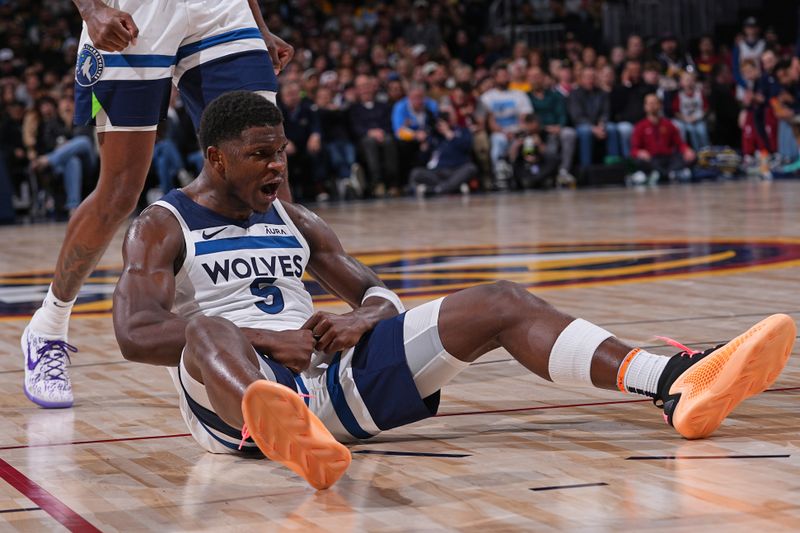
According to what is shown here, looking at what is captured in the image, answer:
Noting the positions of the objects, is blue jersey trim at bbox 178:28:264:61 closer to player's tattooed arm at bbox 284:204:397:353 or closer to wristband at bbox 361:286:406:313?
player's tattooed arm at bbox 284:204:397:353

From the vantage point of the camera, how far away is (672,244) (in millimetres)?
8312

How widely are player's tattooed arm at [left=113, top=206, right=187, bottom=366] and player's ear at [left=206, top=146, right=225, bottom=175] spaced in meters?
0.17

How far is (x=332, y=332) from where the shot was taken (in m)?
3.22

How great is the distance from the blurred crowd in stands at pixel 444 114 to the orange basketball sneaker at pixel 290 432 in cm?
1185

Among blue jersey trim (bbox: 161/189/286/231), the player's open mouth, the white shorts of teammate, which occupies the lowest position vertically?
blue jersey trim (bbox: 161/189/286/231)

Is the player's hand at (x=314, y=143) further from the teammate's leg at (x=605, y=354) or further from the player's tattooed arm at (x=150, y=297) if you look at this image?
the teammate's leg at (x=605, y=354)

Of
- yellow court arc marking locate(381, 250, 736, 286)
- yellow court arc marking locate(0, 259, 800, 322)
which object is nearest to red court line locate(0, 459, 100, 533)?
yellow court arc marking locate(0, 259, 800, 322)

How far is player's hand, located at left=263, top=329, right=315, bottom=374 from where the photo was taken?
3.16 metres

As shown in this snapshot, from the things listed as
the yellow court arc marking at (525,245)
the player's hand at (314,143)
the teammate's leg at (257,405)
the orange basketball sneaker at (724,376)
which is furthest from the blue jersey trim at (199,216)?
the player's hand at (314,143)

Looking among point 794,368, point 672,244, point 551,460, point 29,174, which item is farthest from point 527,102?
point 551,460

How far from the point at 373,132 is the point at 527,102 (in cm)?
211

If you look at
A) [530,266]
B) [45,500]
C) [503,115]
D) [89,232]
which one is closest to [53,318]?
[89,232]

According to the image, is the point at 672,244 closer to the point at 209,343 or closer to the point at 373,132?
the point at 209,343

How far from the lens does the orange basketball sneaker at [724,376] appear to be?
301 cm
